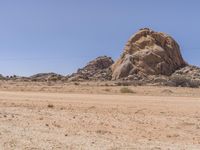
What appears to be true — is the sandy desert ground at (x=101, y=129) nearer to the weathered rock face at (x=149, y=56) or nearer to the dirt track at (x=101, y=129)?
the dirt track at (x=101, y=129)

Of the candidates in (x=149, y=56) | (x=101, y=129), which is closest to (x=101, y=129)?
(x=101, y=129)

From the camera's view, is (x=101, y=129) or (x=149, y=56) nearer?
(x=101, y=129)

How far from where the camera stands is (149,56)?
236 feet

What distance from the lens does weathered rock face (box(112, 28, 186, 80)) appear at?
71.9 m

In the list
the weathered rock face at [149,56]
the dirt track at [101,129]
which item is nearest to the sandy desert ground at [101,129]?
the dirt track at [101,129]

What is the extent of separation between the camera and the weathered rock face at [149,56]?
2830 inches

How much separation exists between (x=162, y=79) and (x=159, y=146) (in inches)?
2050

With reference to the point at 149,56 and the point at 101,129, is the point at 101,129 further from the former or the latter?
the point at 149,56

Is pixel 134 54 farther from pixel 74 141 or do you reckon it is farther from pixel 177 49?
pixel 74 141

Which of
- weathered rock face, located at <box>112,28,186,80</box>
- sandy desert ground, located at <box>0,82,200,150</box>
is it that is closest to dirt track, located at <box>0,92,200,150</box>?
sandy desert ground, located at <box>0,82,200,150</box>

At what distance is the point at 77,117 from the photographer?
683 inches

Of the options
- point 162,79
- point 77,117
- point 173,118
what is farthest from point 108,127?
point 162,79

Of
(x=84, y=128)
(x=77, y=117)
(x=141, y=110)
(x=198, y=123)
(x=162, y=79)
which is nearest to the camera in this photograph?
(x=84, y=128)

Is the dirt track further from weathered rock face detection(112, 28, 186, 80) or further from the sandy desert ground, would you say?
weathered rock face detection(112, 28, 186, 80)
